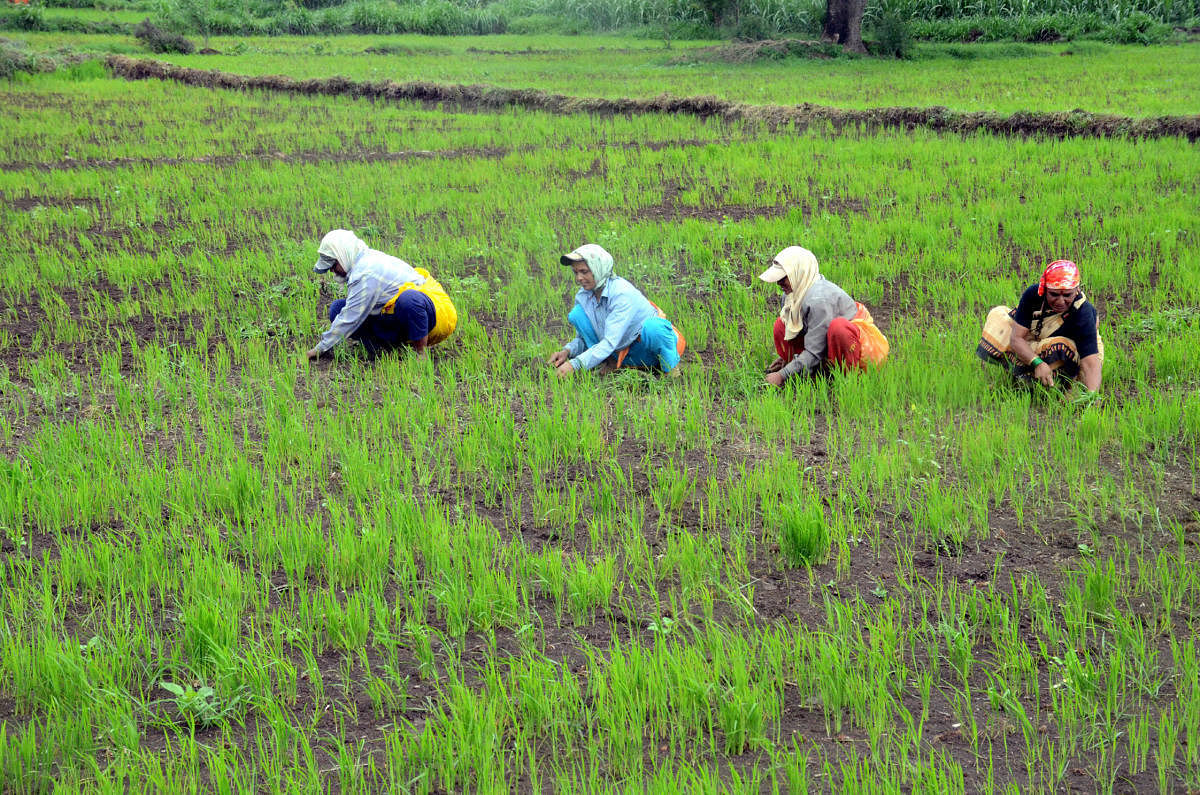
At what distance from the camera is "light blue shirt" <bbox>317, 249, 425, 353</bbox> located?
567 cm

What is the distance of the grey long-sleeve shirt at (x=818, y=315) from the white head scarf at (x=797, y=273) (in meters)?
0.02

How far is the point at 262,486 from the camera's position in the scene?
4.32 m

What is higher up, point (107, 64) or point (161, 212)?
point (107, 64)

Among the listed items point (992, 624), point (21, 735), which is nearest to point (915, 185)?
point (992, 624)

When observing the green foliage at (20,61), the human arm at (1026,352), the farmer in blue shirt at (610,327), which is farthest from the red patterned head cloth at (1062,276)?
the green foliage at (20,61)

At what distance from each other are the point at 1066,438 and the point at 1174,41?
23.4 m

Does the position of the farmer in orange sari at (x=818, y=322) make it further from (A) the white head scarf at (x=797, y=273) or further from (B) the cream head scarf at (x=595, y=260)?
(B) the cream head scarf at (x=595, y=260)

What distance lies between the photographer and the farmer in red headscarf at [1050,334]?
4.75m

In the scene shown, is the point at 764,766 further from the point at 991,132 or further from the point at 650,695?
the point at 991,132

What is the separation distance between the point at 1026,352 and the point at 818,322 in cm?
97

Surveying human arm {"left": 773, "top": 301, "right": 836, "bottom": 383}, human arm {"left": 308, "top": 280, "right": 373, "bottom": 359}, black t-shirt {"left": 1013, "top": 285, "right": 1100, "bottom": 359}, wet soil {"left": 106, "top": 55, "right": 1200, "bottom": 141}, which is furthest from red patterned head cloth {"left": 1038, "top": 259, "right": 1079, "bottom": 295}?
wet soil {"left": 106, "top": 55, "right": 1200, "bottom": 141}

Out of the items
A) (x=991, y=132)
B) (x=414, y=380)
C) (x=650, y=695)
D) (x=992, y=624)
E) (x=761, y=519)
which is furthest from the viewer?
(x=991, y=132)

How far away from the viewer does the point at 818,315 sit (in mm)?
5117

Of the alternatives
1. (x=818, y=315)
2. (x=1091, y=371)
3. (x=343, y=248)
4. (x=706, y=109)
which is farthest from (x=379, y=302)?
(x=706, y=109)
